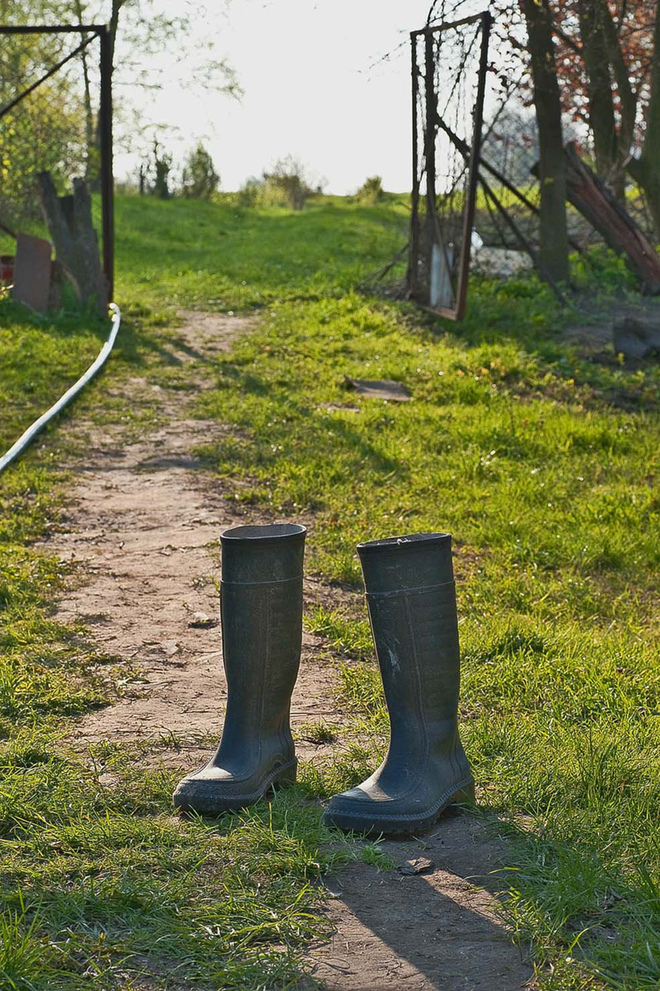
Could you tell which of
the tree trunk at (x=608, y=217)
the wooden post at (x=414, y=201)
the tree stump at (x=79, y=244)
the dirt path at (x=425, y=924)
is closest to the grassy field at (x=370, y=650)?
the dirt path at (x=425, y=924)

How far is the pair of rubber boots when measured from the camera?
2.76 meters

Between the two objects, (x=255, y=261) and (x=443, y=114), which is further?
(x=255, y=261)

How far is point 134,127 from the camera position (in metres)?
28.7

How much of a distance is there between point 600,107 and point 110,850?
14354 millimetres

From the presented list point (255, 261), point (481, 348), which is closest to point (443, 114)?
point (481, 348)

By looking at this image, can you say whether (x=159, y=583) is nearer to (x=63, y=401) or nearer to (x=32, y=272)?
(x=63, y=401)

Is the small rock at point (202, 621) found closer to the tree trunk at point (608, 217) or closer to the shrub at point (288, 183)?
the tree trunk at point (608, 217)

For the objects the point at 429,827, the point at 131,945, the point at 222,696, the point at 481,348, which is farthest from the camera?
the point at 481,348

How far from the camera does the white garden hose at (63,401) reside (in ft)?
22.3

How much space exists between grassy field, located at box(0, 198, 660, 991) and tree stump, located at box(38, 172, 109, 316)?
27.9 inches

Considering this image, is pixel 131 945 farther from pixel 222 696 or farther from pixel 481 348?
pixel 481 348

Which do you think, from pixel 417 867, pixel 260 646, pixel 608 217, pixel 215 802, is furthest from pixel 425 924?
pixel 608 217

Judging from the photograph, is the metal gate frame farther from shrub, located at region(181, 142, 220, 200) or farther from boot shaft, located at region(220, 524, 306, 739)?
shrub, located at region(181, 142, 220, 200)

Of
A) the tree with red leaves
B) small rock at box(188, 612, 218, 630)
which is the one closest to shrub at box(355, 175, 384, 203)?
the tree with red leaves
